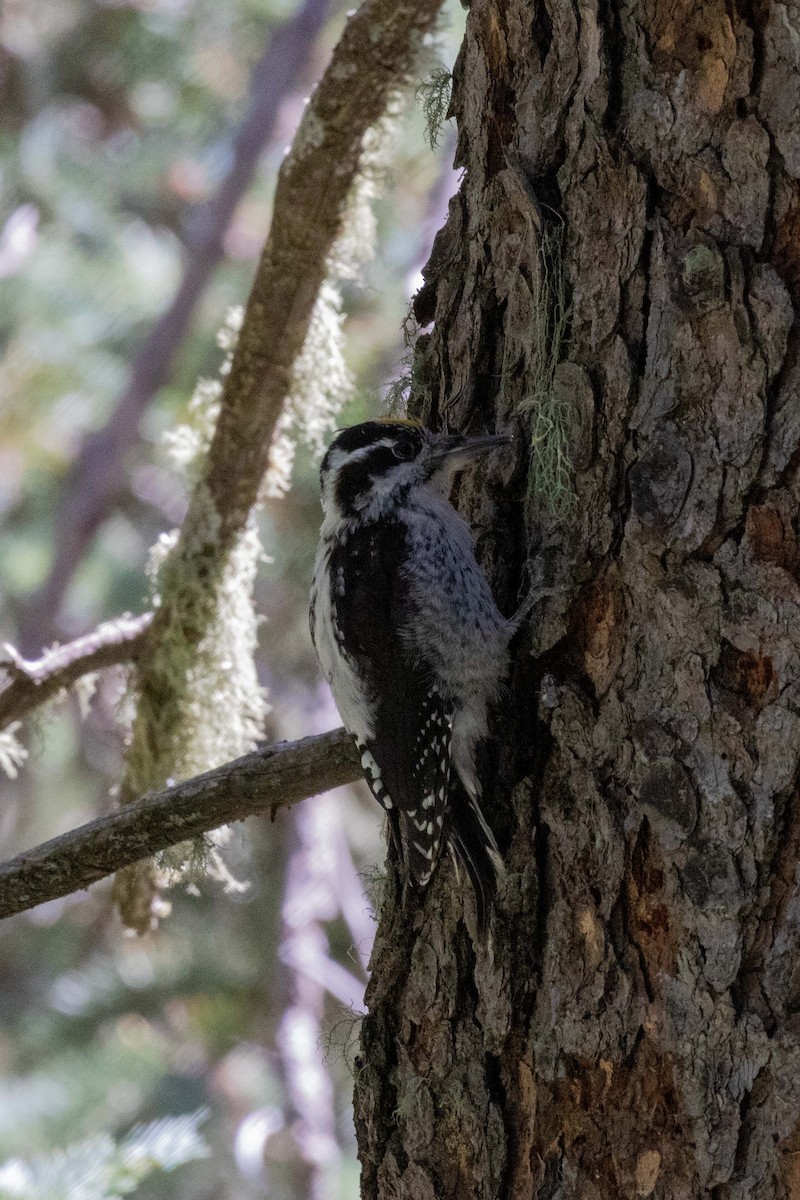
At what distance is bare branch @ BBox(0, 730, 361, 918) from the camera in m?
2.38

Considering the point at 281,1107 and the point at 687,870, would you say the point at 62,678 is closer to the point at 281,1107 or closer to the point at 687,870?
the point at 687,870

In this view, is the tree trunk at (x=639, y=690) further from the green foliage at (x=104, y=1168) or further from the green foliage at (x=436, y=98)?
the green foliage at (x=104, y=1168)

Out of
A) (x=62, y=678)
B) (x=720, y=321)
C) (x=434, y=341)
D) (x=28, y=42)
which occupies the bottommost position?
(x=720, y=321)

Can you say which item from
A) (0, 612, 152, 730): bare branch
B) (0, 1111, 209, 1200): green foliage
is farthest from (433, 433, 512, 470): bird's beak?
(0, 1111, 209, 1200): green foliage

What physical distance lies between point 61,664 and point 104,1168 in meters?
1.35

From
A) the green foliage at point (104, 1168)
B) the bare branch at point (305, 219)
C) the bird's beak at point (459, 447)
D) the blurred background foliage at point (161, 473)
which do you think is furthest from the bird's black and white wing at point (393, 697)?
the blurred background foliage at point (161, 473)

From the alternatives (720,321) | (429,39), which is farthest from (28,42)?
(720,321)

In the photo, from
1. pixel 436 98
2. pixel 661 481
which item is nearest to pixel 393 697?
pixel 661 481

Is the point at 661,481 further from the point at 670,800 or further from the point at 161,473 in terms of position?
the point at 161,473

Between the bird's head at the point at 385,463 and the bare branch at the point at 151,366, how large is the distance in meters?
→ 2.55

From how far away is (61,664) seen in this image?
366cm

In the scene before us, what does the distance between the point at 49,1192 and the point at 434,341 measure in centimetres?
197

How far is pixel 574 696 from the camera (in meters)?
2.23

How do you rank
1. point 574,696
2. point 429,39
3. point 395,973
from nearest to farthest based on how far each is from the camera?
1. point 574,696
2. point 395,973
3. point 429,39
